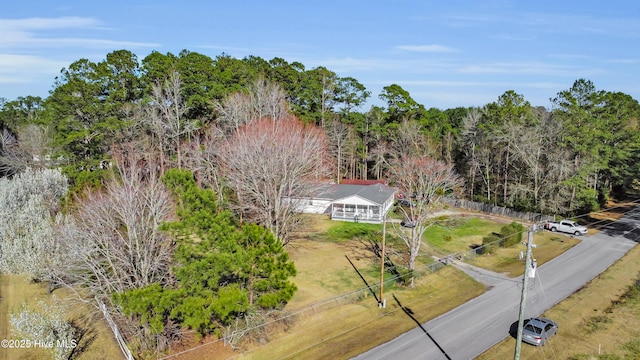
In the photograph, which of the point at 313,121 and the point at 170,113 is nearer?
the point at 170,113

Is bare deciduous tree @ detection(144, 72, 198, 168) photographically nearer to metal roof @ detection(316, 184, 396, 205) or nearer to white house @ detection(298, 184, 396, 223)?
white house @ detection(298, 184, 396, 223)

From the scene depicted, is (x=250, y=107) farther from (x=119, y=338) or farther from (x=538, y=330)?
(x=538, y=330)

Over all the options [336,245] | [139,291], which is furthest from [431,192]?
[139,291]

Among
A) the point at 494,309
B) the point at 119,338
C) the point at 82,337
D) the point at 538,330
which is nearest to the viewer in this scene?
the point at 119,338

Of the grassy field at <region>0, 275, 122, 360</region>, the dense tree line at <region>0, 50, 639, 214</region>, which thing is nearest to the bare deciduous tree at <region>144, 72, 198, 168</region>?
the dense tree line at <region>0, 50, 639, 214</region>

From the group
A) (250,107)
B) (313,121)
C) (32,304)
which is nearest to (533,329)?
(32,304)

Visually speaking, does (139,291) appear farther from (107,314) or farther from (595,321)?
(595,321)

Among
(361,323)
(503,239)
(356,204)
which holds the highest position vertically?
(356,204)
